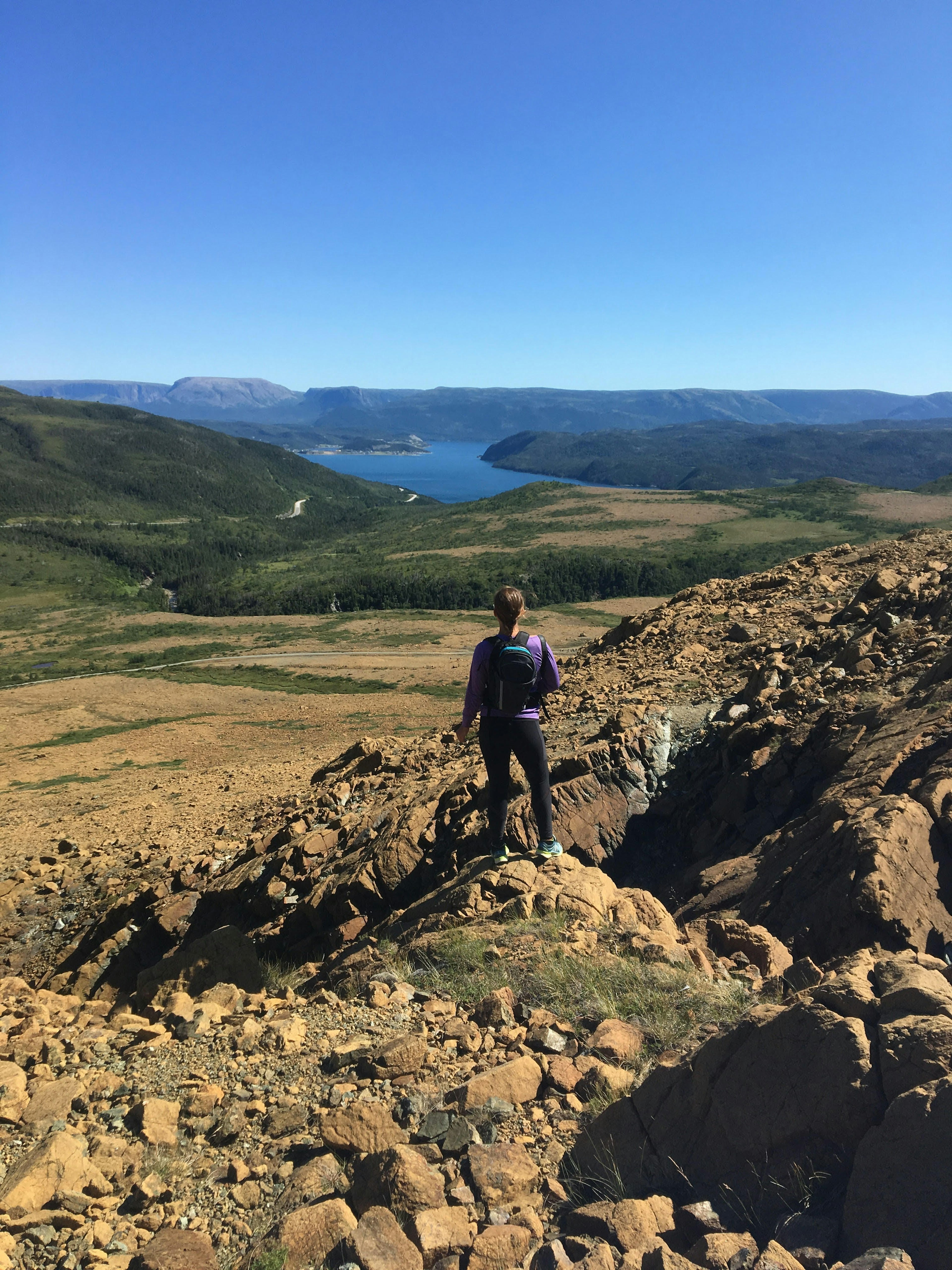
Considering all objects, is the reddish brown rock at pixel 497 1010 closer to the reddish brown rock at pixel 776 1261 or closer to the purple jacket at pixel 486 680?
the reddish brown rock at pixel 776 1261

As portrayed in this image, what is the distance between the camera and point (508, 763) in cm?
716

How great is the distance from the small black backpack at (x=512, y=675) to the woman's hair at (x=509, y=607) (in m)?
0.14

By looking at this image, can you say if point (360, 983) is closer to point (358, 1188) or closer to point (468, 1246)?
point (358, 1188)

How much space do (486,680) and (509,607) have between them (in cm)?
71

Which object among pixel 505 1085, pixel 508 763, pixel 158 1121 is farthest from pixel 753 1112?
pixel 508 763

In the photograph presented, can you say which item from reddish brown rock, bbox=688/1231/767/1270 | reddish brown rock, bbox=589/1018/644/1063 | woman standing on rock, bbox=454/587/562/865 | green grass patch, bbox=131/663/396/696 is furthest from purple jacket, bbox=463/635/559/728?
green grass patch, bbox=131/663/396/696

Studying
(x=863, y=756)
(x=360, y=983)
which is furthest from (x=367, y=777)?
(x=863, y=756)

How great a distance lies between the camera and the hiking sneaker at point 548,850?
737cm

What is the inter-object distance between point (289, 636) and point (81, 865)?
59.2 meters

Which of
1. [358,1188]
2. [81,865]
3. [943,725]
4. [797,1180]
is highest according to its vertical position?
[943,725]

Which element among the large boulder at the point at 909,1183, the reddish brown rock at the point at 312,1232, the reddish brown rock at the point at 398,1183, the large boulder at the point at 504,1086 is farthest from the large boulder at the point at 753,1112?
the reddish brown rock at the point at 312,1232

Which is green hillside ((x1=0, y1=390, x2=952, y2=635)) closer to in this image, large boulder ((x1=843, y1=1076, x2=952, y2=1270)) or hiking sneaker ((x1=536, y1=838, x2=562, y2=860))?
hiking sneaker ((x1=536, y1=838, x2=562, y2=860))

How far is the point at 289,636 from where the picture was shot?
233 ft

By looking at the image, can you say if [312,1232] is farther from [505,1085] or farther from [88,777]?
[88,777]
